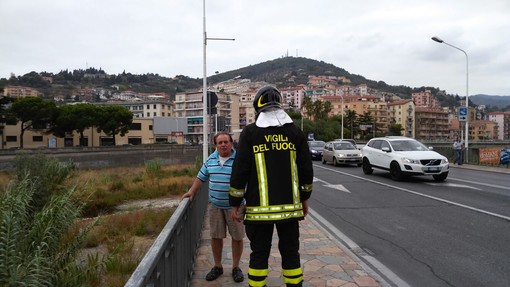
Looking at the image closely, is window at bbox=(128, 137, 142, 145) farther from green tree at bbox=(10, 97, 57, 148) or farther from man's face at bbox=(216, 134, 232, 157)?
man's face at bbox=(216, 134, 232, 157)

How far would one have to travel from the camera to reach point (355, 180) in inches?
613

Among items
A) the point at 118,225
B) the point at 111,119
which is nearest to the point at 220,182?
the point at 118,225

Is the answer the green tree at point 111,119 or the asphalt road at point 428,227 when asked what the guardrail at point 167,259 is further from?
the green tree at point 111,119

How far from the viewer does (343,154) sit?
23234mm

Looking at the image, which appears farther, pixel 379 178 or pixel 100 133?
A: pixel 100 133

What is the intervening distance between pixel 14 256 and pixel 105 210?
895 cm

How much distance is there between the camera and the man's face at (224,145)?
14.8 ft

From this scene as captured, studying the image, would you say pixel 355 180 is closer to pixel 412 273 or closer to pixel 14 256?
pixel 412 273

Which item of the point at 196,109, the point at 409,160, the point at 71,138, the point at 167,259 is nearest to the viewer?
the point at 167,259

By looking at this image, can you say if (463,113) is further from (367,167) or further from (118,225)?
(118,225)

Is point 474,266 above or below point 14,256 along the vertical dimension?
below

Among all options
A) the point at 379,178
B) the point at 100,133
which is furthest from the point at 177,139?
the point at 379,178

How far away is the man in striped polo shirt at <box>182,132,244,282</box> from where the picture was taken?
4.52m

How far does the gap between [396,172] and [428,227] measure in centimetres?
798
